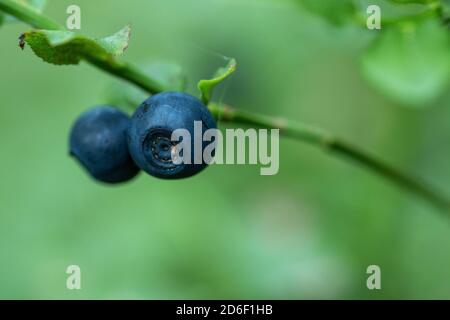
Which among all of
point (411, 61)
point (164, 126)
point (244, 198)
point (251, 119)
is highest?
point (244, 198)

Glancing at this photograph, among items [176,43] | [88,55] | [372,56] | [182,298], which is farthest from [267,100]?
[88,55]

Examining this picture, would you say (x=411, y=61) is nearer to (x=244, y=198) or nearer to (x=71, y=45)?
(x=71, y=45)

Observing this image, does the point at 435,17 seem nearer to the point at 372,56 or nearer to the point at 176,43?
the point at 372,56

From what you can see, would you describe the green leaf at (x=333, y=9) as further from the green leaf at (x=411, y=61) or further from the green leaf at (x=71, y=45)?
the green leaf at (x=71, y=45)

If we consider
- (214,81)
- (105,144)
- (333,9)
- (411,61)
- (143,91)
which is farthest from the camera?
(411,61)

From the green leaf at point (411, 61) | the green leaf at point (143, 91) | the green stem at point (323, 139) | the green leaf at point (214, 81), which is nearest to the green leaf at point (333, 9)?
the green leaf at point (411, 61)

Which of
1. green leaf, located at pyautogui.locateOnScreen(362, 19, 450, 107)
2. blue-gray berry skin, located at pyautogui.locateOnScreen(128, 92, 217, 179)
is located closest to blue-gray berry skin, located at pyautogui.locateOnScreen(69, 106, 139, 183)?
blue-gray berry skin, located at pyautogui.locateOnScreen(128, 92, 217, 179)

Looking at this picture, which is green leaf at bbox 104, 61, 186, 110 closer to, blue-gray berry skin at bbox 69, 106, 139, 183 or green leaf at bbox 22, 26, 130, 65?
blue-gray berry skin at bbox 69, 106, 139, 183

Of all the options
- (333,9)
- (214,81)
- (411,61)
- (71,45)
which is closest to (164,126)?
(214,81)
